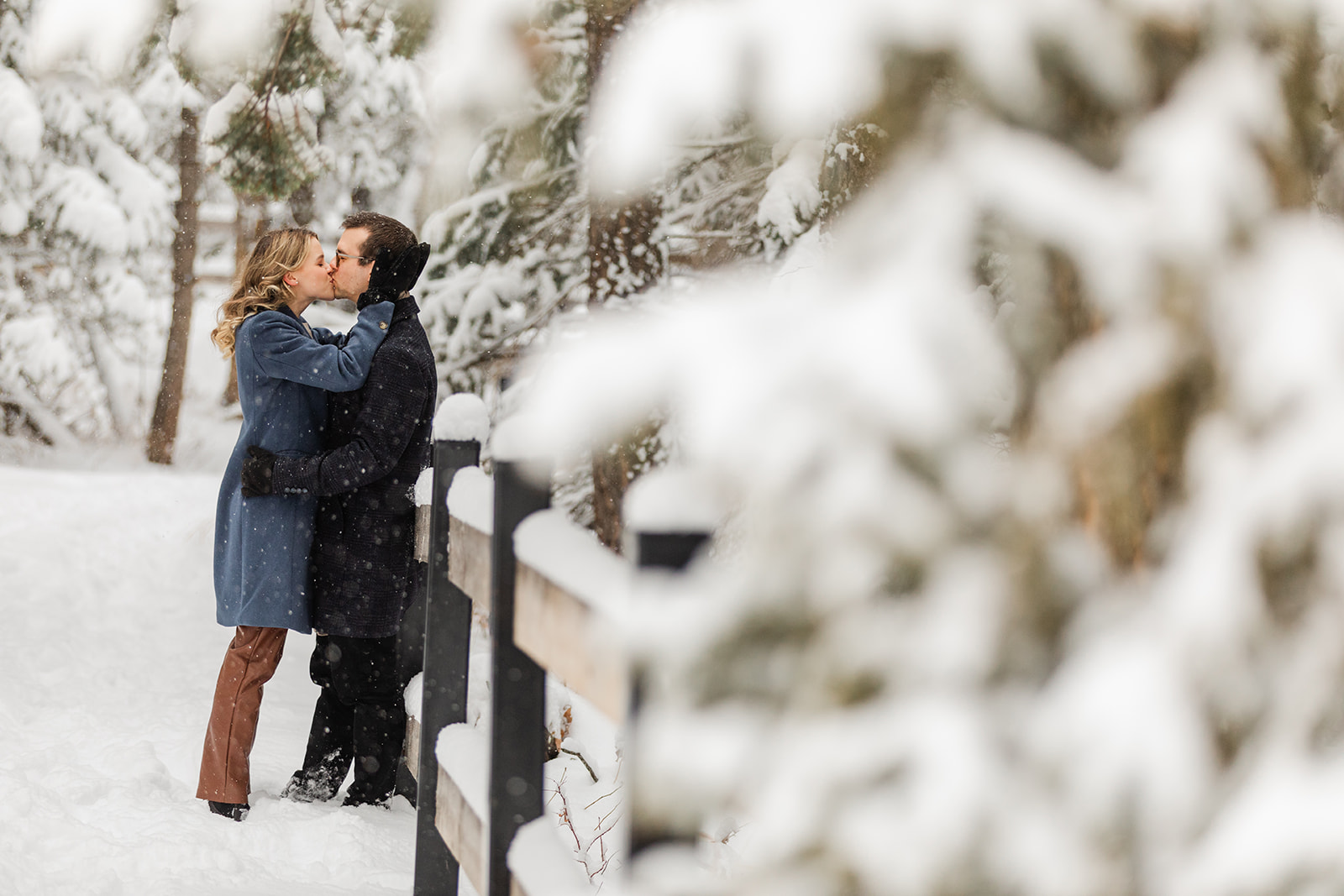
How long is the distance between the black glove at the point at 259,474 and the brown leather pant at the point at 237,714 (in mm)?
487

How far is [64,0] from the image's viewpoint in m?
1.44

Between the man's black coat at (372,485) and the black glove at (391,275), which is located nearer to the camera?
the man's black coat at (372,485)

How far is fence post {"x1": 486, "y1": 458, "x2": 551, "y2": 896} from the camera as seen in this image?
211 centimetres

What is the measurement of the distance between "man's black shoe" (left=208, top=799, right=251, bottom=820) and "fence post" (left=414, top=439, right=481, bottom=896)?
1.18 m

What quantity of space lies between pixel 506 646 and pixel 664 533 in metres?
0.94

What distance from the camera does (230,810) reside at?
3932mm

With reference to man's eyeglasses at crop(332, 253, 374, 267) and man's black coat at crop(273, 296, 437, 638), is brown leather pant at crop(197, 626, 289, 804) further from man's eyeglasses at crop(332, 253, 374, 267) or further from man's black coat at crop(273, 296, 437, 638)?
man's eyeglasses at crop(332, 253, 374, 267)

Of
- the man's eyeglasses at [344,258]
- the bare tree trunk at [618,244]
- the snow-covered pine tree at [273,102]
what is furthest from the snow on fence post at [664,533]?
the bare tree trunk at [618,244]

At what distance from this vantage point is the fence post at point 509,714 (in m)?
2.11

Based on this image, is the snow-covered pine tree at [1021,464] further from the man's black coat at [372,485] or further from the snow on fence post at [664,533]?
the man's black coat at [372,485]

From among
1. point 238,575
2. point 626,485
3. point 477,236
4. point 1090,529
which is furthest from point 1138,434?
point 477,236

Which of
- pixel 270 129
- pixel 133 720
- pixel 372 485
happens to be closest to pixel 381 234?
pixel 372 485

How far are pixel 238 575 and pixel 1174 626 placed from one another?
11.8ft

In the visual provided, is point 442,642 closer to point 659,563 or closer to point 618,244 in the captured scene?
point 659,563
